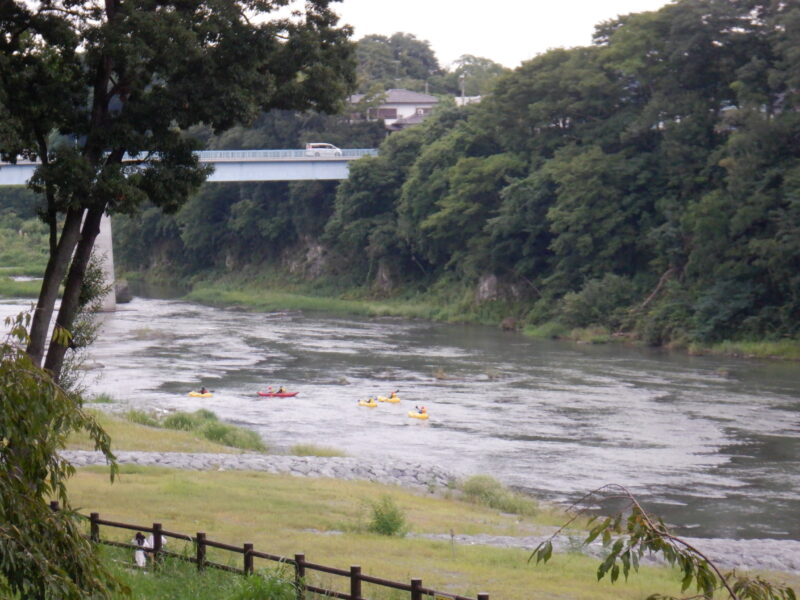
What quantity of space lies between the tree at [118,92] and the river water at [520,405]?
10181 millimetres

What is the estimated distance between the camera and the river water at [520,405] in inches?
942

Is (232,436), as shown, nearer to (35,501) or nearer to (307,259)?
(35,501)

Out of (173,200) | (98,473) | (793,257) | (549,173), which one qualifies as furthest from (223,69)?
(549,173)

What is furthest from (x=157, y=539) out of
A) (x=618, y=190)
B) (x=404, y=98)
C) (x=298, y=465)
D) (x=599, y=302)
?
(x=404, y=98)

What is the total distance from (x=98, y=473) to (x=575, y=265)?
39.3 m

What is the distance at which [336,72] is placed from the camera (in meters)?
20.5

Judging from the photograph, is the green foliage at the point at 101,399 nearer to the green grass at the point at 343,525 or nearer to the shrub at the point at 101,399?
the shrub at the point at 101,399

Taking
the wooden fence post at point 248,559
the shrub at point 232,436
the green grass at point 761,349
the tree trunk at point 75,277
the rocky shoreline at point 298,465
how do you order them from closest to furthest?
the wooden fence post at point 248,559
the tree trunk at point 75,277
the rocky shoreline at point 298,465
the shrub at point 232,436
the green grass at point 761,349

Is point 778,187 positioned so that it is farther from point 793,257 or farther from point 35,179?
point 35,179

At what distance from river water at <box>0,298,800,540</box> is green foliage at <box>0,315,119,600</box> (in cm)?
1472

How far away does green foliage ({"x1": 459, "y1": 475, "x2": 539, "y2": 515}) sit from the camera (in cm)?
2103

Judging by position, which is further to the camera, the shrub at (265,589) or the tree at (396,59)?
the tree at (396,59)

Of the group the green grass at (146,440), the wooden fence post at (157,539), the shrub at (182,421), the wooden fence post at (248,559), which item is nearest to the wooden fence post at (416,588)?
the wooden fence post at (248,559)

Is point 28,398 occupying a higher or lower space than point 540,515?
higher
